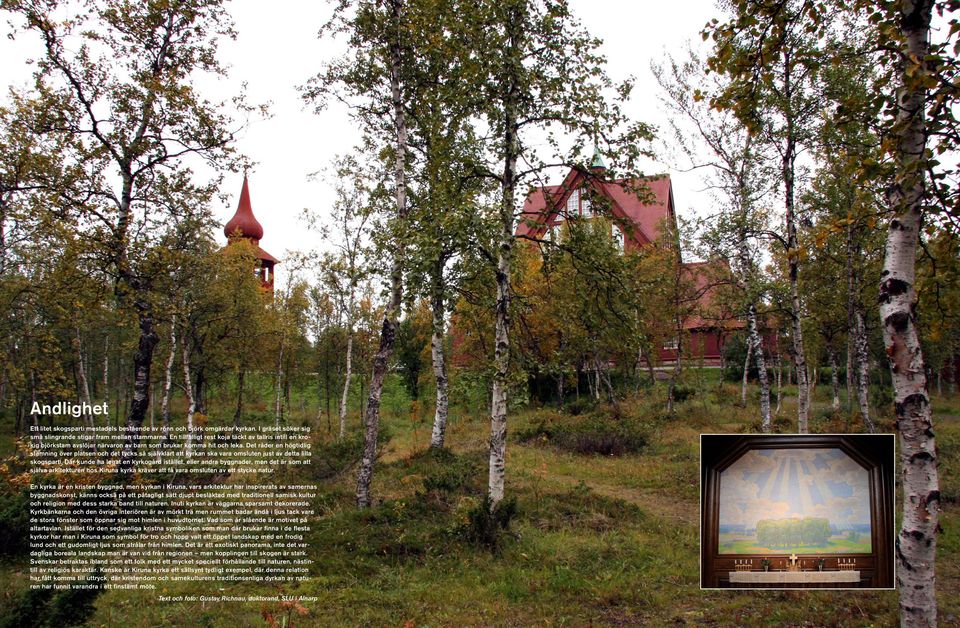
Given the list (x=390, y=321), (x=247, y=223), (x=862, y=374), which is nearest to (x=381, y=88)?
(x=390, y=321)

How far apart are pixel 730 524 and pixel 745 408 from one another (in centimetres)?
2392

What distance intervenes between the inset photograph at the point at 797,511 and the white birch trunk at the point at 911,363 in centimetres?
15

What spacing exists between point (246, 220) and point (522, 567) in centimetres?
4565

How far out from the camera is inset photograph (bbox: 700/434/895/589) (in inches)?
163

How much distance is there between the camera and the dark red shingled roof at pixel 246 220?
45.7 m

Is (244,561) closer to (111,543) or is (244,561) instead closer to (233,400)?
(111,543)

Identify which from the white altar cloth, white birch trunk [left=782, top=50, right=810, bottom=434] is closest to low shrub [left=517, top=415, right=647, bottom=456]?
white birch trunk [left=782, top=50, right=810, bottom=434]

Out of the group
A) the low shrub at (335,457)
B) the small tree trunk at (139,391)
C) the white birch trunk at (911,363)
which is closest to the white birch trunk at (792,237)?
the white birch trunk at (911,363)

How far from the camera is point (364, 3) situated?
419 inches

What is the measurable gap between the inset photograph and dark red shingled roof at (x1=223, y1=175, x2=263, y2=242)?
47021mm

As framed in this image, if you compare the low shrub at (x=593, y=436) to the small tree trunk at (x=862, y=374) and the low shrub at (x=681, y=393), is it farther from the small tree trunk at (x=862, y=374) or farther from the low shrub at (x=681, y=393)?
the low shrub at (x=681, y=393)

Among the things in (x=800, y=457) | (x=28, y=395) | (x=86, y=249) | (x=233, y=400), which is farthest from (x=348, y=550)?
(x=233, y=400)

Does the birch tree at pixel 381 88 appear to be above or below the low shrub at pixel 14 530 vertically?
above

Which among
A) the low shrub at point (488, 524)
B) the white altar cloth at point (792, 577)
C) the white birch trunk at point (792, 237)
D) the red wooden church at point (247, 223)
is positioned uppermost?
the red wooden church at point (247, 223)
